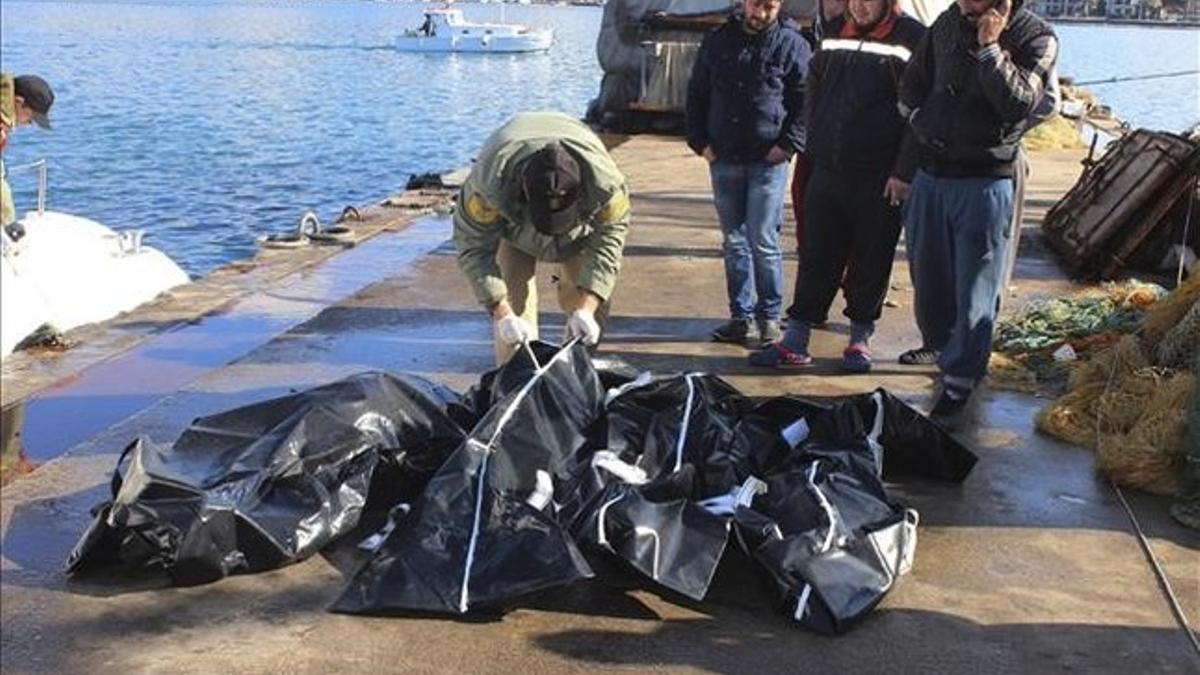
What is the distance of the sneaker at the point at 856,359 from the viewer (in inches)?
235

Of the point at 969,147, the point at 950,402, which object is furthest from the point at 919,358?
the point at 969,147

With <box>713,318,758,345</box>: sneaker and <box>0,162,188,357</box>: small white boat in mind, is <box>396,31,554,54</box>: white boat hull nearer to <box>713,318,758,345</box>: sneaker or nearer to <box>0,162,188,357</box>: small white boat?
<box>0,162,188,357</box>: small white boat

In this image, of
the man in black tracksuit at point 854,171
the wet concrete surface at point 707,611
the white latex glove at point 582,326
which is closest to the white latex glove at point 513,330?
the white latex glove at point 582,326

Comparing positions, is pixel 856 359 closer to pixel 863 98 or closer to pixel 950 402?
pixel 950 402

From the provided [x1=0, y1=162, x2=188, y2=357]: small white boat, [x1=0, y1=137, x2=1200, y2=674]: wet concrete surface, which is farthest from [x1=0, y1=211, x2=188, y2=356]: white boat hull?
[x1=0, y1=137, x2=1200, y2=674]: wet concrete surface

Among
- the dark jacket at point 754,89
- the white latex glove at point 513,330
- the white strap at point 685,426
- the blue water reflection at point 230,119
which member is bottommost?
the blue water reflection at point 230,119

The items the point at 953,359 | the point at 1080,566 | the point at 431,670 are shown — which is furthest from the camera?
the point at 953,359

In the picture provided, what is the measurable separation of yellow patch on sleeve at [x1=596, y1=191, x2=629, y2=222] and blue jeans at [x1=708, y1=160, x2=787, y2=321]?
1.56m

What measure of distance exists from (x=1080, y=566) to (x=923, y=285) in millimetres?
1774

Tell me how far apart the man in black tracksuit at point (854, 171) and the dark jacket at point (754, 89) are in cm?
18

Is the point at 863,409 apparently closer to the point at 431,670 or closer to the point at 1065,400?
the point at 1065,400

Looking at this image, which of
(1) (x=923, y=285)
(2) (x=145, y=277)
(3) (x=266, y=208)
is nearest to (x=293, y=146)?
(3) (x=266, y=208)

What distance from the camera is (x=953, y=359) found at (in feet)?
16.9

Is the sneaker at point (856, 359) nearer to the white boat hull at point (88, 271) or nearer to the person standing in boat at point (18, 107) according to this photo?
the person standing in boat at point (18, 107)
